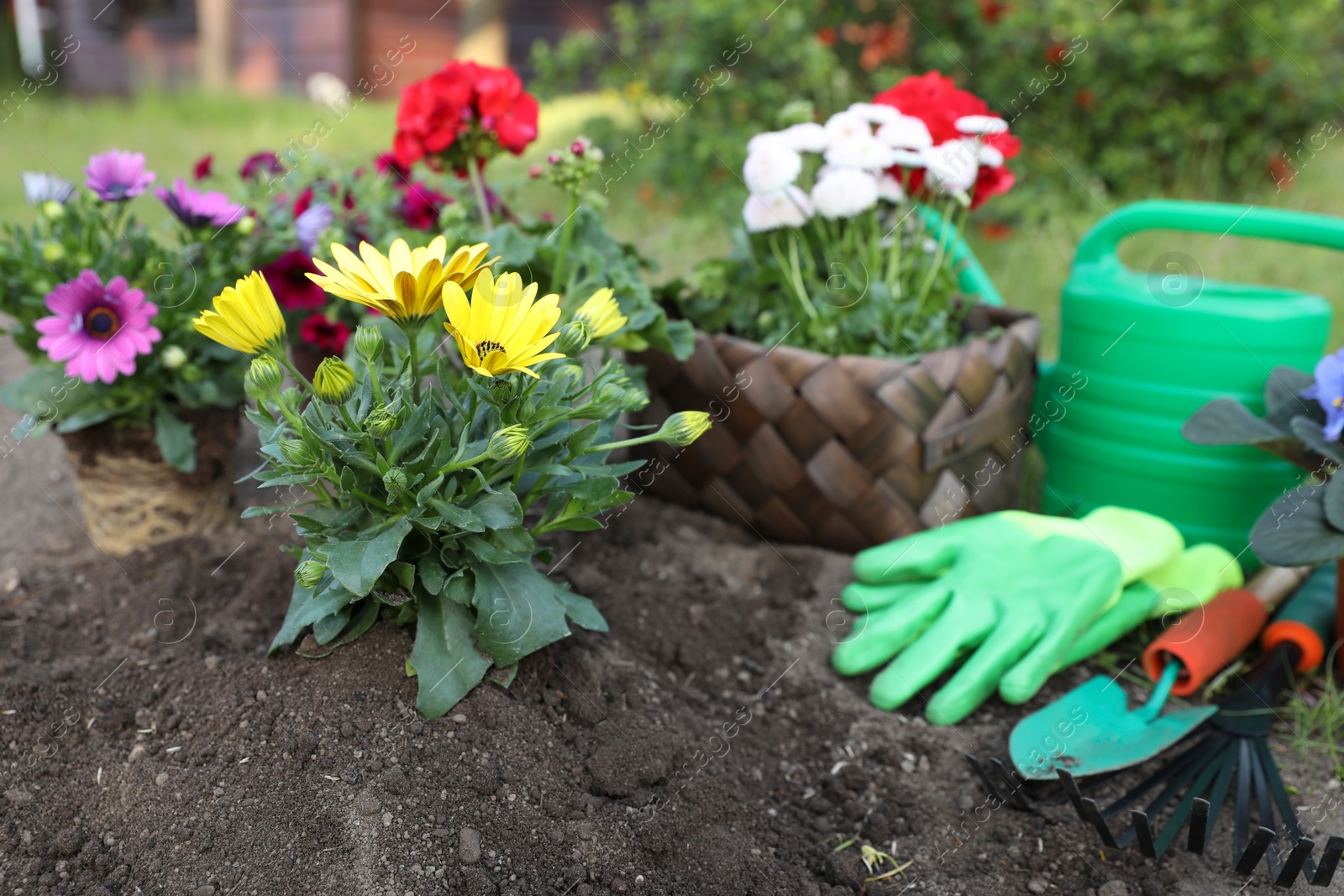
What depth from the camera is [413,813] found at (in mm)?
993

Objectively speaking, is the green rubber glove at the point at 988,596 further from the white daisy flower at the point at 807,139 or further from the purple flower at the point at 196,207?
the purple flower at the point at 196,207

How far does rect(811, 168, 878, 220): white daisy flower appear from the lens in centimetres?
156

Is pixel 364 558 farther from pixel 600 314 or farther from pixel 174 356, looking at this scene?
pixel 174 356

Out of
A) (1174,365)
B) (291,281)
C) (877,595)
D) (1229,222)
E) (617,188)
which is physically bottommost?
(617,188)

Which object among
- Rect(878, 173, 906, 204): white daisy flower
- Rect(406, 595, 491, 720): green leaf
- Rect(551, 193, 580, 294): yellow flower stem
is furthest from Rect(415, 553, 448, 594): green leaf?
Rect(878, 173, 906, 204): white daisy flower

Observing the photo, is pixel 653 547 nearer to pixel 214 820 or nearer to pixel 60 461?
pixel 214 820

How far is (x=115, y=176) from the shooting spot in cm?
143

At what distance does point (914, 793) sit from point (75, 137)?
5735 millimetres

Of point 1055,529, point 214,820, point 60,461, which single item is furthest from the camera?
point 60,461

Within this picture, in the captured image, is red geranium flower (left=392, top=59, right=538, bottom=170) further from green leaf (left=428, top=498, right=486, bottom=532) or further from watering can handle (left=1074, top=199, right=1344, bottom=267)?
watering can handle (left=1074, top=199, right=1344, bottom=267)

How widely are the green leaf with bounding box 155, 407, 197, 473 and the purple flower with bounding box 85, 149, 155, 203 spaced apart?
0.32 m

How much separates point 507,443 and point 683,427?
7.9 inches

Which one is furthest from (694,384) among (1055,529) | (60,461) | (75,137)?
(75,137)

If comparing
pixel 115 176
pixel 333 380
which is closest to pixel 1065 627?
pixel 333 380
